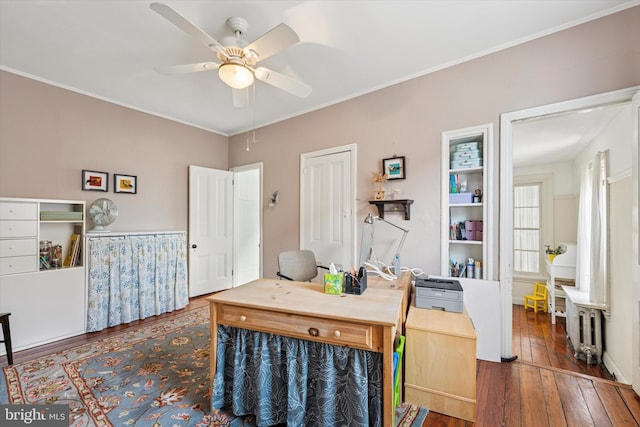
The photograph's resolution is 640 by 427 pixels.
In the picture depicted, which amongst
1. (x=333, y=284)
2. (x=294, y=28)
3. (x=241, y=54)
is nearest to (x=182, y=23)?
(x=241, y=54)

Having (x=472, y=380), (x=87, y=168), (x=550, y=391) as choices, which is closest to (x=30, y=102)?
(x=87, y=168)

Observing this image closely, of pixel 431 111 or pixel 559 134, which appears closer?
pixel 431 111

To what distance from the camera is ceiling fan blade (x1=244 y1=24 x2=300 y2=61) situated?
162cm

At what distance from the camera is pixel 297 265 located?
120 inches

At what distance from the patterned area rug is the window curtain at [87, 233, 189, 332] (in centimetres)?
46

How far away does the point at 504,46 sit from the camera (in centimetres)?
237

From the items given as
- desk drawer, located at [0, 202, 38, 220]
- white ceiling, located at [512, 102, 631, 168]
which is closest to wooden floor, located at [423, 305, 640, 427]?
white ceiling, located at [512, 102, 631, 168]

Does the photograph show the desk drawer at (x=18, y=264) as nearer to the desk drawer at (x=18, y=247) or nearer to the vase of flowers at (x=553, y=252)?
the desk drawer at (x=18, y=247)

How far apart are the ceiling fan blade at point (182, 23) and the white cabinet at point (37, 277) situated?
8.05 ft

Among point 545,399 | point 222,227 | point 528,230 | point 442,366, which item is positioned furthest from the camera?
point 528,230

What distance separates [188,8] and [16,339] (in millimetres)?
3373

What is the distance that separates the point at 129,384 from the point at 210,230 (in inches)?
103

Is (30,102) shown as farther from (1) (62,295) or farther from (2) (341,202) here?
(2) (341,202)

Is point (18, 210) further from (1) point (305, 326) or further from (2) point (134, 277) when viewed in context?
(1) point (305, 326)
